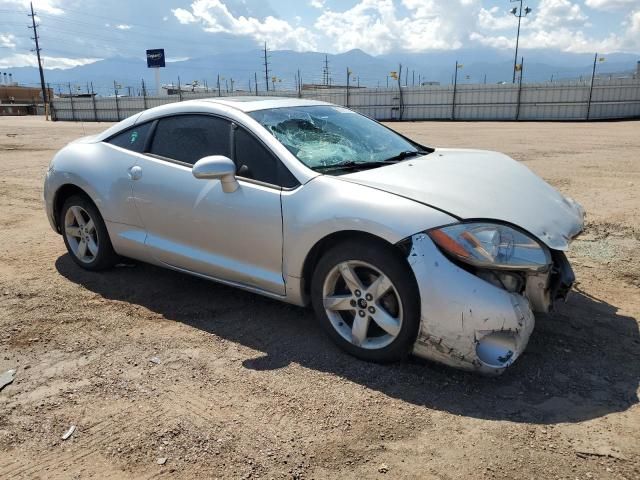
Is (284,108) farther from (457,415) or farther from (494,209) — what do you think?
(457,415)

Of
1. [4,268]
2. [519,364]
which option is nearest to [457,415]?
[519,364]

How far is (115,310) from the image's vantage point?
13.0 feet

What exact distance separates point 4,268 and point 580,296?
16.6ft

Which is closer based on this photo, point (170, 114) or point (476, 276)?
point (476, 276)

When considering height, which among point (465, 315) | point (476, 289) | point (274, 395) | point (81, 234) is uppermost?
point (476, 289)

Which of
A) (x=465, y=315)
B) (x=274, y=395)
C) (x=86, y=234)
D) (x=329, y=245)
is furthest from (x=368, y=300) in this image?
(x=86, y=234)

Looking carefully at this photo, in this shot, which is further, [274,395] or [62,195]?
[62,195]

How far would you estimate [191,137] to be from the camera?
3883mm

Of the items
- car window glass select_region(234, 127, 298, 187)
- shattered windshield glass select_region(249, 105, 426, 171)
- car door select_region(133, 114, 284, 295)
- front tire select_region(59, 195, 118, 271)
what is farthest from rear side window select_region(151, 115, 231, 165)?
front tire select_region(59, 195, 118, 271)

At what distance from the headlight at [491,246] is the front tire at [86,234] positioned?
3.00m

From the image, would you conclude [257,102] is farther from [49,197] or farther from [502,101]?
[502,101]

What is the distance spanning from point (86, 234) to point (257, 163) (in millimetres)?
2107

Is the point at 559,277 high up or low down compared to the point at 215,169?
down

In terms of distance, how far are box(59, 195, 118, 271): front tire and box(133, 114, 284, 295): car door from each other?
0.68 meters
